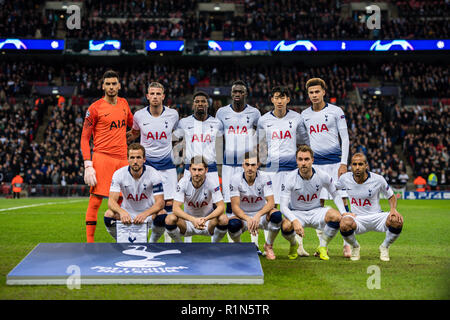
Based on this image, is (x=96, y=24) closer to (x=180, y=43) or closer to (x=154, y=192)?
(x=180, y=43)

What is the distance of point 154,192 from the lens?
21.8 feet

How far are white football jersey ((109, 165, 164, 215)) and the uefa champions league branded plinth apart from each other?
2.85 feet

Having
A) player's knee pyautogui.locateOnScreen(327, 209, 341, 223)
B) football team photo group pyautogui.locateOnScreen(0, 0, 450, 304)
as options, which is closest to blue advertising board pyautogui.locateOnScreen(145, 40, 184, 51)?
football team photo group pyautogui.locateOnScreen(0, 0, 450, 304)

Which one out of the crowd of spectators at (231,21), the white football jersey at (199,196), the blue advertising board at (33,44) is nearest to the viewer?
the white football jersey at (199,196)

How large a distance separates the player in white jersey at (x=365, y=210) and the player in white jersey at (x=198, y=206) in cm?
164

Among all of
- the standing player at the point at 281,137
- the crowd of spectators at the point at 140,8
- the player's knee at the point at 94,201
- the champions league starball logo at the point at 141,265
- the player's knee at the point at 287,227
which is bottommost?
the champions league starball logo at the point at 141,265

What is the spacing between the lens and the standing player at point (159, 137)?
7516 millimetres

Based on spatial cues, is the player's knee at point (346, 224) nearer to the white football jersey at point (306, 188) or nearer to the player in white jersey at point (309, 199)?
the player in white jersey at point (309, 199)

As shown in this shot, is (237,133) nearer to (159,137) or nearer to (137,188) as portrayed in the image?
(159,137)

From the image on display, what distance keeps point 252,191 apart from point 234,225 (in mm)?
606

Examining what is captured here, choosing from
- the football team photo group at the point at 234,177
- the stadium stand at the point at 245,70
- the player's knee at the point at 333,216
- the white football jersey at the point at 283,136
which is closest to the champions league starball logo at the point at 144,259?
the football team photo group at the point at 234,177

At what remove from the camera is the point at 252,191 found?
6969 millimetres

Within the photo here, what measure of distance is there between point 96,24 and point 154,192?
2970 cm
